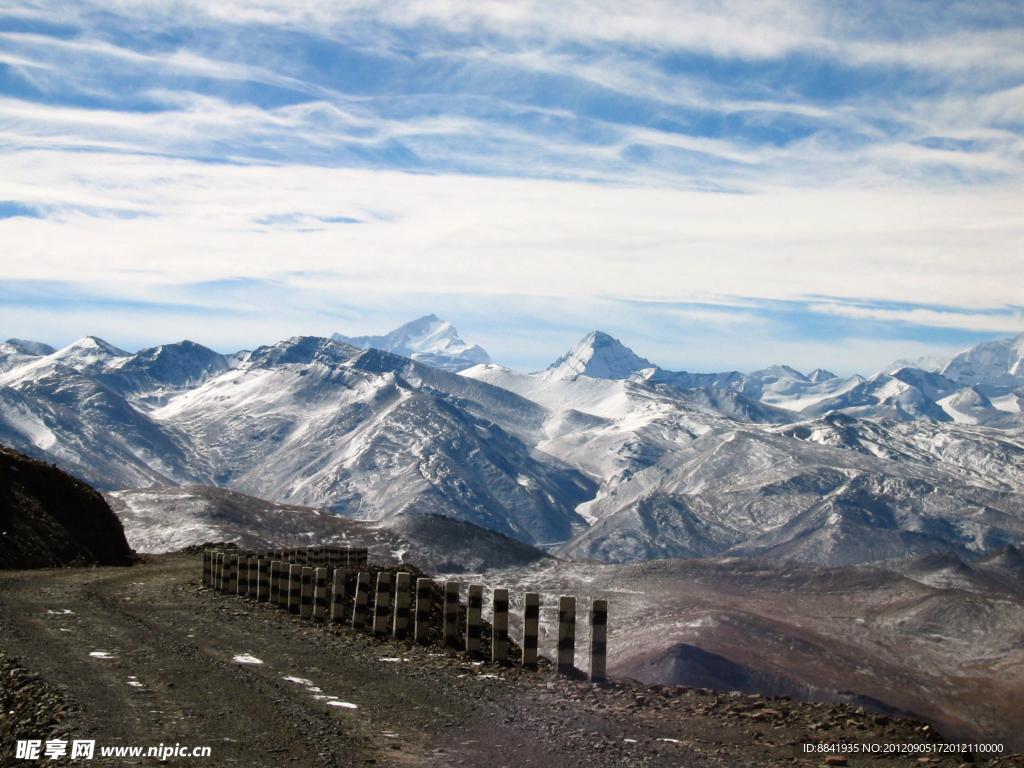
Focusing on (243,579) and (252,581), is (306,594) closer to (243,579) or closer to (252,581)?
(252,581)

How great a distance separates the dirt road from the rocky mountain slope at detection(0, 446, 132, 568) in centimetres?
2269

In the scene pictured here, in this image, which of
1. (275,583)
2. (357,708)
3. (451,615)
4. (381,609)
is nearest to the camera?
(357,708)

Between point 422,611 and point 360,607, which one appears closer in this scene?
point 422,611

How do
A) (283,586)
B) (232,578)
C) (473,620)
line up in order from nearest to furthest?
(473,620)
(283,586)
(232,578)

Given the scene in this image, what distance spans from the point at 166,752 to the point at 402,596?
511 inches

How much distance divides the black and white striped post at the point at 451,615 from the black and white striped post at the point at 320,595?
5.07 meters

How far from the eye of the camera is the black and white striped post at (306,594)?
32.0 m

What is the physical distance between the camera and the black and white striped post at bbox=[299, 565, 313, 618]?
31953 mm

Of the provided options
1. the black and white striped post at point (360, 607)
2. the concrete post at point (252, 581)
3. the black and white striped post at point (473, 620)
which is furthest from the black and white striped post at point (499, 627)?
the concrete post at point (252, 581)

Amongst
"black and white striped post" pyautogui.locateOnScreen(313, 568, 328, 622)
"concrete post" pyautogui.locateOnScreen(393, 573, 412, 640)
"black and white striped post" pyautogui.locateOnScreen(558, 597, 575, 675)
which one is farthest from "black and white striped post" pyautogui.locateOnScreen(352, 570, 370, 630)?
"black and white striped post" pyautogui.locateOnScreen(558, 597, 575, 675)

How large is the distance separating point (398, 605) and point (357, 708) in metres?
9.17

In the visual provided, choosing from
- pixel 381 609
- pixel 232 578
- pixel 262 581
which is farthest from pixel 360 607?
pixel 232 578

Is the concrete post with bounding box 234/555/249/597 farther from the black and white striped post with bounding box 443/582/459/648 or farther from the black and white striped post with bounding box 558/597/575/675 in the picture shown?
the black and white striped post with bounding box 558/597/575/675

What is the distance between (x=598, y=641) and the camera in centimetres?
2380
